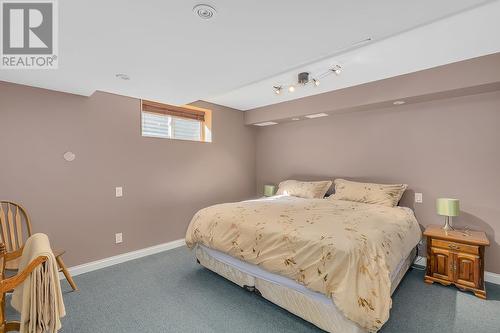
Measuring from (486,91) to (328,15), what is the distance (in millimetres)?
2445

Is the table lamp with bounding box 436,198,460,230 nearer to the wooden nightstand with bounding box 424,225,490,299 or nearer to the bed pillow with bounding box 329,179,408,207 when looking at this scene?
the wooden nightstand with bounding box 424,225,490,299

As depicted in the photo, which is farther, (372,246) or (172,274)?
(172,274)

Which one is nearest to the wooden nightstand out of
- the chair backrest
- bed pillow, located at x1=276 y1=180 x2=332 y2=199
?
bed pillow, located at x1=276 y1=180 x2=332 y2=199

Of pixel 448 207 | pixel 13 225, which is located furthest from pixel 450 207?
pixel 13 225

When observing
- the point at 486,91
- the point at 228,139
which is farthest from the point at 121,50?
the point at 486,91

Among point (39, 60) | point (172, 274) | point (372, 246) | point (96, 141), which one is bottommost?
point (172, 274)

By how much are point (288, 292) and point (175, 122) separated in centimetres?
307

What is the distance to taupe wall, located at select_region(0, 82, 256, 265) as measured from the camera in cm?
254

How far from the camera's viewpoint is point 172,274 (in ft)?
9.35

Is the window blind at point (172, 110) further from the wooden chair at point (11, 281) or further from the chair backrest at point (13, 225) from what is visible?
the wooden chair at point (11, 281)

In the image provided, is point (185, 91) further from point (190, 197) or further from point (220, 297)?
point (220, 297)

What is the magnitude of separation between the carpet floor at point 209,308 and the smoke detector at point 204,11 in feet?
7.41
